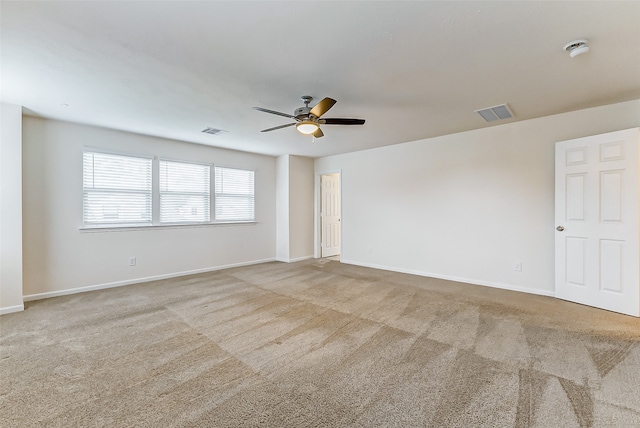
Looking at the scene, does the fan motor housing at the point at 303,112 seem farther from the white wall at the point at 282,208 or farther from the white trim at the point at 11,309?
the white trim at the point at 11,309

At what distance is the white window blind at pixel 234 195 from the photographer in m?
5.74

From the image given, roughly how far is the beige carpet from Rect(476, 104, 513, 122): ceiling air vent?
2464 millimetres

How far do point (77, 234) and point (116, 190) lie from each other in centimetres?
82

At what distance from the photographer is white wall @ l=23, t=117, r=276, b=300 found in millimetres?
3822

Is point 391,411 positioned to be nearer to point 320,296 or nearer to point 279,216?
point 320,296

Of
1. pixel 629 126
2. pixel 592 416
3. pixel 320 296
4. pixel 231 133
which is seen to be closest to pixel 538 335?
pixel 592 416

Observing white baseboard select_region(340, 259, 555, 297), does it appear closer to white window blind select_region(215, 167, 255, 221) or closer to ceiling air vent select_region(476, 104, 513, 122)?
ceiling air vent select_region(476, 104, 513, 122)

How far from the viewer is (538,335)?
2678mm

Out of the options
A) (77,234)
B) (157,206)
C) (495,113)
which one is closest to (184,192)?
(157,206)

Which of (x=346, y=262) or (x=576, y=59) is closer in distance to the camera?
(x=576, y=59)

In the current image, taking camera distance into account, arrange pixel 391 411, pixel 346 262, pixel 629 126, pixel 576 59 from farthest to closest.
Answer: pixel 346 262, pixel 629 126, pixel 576 59, pixel 391 411

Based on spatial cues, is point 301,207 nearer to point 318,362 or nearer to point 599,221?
point 318,362

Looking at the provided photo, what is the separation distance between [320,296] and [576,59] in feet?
11.9

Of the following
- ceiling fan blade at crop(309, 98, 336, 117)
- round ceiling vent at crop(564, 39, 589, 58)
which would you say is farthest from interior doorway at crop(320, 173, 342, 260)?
round ceiling vent at crop(564, 39, 589, 58)
